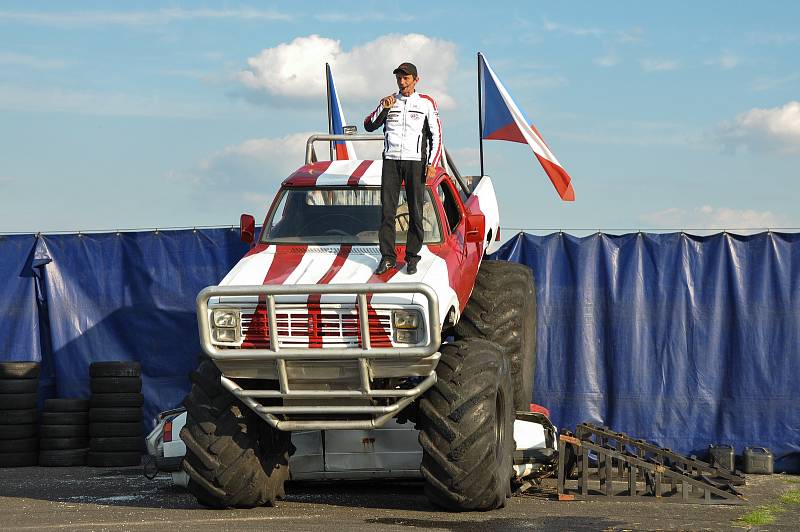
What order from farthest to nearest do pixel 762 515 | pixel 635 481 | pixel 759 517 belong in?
pixel 635 481, pixel 762 515, pixel 759 517

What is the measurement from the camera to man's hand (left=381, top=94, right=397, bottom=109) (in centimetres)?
1041

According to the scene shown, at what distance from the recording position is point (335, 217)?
36.2 ft

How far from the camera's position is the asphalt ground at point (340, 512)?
9.05 metres

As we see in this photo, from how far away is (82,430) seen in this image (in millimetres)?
15062

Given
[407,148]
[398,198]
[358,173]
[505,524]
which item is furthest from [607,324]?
[505,524]

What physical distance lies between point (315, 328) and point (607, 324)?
6.86 m

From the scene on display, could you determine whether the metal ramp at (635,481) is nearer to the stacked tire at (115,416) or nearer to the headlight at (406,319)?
the headlight at (406,319)

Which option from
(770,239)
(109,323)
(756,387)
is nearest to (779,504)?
(756,387)

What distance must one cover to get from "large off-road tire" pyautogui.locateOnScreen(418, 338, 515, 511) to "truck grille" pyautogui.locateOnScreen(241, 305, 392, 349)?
0.62 m

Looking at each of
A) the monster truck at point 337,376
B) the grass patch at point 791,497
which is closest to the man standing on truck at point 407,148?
the monster truck at point 337,376

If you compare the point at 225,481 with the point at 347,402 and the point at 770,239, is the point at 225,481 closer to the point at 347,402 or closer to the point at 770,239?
the point at 347,402

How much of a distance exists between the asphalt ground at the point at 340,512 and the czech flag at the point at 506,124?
505cm

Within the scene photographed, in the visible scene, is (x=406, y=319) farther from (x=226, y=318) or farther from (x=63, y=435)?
(x=63, y=435)

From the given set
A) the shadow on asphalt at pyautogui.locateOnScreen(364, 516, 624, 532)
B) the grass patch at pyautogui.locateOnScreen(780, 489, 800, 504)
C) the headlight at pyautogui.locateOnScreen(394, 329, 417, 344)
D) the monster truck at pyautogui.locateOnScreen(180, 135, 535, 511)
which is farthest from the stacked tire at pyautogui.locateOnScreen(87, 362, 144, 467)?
the grass patch at pyautogui.locateOnScreen(780, 489, 800, 504)
